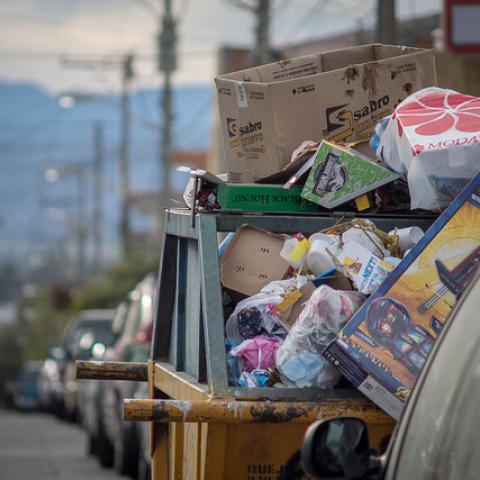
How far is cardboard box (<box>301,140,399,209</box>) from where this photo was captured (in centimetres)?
541

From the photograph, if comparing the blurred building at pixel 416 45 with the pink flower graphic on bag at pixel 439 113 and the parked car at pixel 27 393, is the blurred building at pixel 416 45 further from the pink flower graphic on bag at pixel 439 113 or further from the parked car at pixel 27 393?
the parked car at pixel 27 393

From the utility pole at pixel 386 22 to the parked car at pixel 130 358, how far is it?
3.65 metres

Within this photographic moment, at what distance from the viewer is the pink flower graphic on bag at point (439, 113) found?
5.30m

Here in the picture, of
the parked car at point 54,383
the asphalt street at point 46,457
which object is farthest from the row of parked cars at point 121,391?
the parked car at point 54,383

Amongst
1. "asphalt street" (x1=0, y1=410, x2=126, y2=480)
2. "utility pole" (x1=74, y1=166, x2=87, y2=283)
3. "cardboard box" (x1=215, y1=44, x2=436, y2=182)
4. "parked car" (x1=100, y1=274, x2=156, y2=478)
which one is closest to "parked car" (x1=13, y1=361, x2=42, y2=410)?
"utility pole" (x1=74, y1=166, x2=87, y2=283)

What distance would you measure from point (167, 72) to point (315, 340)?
2926 cm

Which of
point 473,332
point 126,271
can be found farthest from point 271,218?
point 126,271

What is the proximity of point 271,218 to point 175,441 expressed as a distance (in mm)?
941

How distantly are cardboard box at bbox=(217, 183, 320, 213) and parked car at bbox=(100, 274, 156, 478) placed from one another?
817cm

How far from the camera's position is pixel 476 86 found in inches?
755

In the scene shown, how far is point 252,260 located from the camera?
210 inches

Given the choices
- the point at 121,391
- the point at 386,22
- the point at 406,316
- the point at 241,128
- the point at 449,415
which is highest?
the point at 386,22

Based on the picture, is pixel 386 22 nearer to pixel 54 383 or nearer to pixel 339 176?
pixel 339 176

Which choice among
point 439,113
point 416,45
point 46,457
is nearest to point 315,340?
point 439,113
